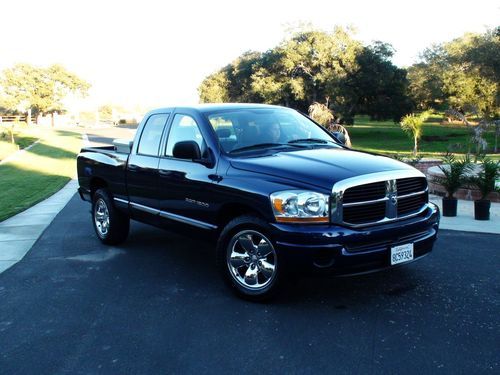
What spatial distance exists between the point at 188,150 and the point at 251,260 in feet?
4.36

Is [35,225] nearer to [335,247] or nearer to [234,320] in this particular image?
[234,320]

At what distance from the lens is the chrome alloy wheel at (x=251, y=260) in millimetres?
4660

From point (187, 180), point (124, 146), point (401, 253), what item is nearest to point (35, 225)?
point (124, 146)

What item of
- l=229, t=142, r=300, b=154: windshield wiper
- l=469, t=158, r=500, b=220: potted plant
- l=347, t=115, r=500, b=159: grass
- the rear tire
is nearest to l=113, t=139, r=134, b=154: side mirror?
the rear tire

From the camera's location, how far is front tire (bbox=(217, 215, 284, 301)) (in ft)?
15.0

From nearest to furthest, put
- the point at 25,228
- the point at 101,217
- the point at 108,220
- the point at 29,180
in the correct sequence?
the point at 108,220 → the point at 101,217 → the point at 25,228 → the point at 29,180

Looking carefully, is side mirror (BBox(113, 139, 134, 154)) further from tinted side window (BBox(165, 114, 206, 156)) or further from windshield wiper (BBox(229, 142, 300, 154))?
windshield wiper (BBox(229, 142, 300, 154))

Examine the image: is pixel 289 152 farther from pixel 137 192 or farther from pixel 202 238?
pixel 137 192

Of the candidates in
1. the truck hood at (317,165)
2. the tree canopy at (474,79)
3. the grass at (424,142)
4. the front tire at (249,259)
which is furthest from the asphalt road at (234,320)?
the tree canopy at (474,79)

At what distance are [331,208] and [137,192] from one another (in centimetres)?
295

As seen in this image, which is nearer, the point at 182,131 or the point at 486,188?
the point at 182,131

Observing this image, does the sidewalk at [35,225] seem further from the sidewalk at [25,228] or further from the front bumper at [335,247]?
the front bumper at [335,247]

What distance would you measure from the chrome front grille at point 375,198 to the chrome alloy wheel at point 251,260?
0.75 meters

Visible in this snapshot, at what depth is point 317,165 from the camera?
15.2ft
